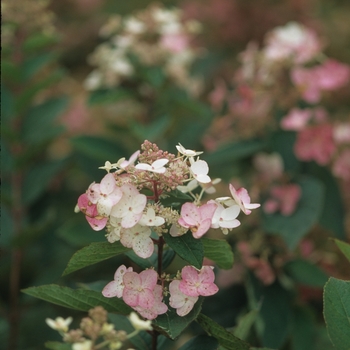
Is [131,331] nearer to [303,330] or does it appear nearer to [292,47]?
[303,330]

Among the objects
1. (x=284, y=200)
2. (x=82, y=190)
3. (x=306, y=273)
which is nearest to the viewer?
(x=306, y=273)

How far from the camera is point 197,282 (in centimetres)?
57

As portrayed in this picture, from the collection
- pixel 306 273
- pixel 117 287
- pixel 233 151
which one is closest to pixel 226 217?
pixel 117 287

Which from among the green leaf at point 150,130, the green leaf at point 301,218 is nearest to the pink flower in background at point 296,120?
the green leaf at point 301,218

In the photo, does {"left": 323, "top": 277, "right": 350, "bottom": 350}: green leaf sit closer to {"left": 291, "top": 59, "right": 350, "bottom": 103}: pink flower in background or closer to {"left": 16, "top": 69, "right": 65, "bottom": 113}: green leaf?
{"left": 291, "top": 59, "right": 350, "bottom": 103}: pink flower in background

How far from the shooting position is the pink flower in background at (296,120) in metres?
1.25

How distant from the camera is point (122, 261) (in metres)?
1.38

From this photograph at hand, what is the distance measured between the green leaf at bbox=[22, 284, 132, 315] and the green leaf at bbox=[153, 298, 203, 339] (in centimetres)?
6

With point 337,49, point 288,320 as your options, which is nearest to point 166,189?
point 288,320

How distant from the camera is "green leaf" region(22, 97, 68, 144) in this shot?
1.31 meters

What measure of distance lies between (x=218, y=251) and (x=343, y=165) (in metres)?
0.77

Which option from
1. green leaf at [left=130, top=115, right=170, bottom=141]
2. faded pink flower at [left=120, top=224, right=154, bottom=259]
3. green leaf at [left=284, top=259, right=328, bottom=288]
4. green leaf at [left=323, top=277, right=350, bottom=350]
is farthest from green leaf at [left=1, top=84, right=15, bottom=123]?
green leaf at [left=323, top=277, right=350, bottom=350]

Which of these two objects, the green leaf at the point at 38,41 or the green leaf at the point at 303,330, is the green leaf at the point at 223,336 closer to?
the green leaf at the point at 303,330

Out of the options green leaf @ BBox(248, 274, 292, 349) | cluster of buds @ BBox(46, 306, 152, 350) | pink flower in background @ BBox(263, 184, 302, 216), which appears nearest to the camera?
cluster of buds @ BBox(46, 306, 152, 350)
